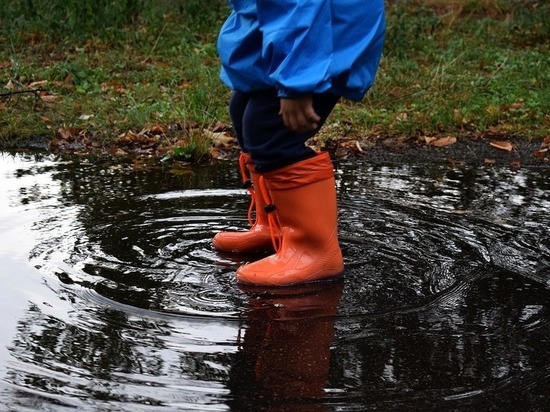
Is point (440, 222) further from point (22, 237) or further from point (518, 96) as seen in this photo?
point (518, 96)

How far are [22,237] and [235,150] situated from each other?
200 cm

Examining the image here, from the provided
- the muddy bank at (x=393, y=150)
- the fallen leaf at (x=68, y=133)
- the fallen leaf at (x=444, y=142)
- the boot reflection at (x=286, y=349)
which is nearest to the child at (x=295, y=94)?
the boot reflection at (x=286, y=349)

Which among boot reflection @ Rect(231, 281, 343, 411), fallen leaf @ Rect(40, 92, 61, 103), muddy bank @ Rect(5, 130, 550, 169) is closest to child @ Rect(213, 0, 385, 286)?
boot reflection @ Rect(231, 281, 343, 411)

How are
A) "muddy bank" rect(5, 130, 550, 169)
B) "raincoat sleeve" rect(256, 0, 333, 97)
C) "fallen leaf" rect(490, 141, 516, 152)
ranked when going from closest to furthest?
"raincoat sleeve" rect(256, 0, 333, 97) → "muddy bank" rect(5, 130, 550, 169) → "fallen leaf" rect(490, 141, 516, 152)

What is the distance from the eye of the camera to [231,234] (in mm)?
3752

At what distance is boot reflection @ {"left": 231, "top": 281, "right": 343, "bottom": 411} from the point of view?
7.93 ft

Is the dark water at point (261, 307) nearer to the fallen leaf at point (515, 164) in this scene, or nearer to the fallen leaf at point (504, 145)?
A: the fallen leaf at point (515, 164)

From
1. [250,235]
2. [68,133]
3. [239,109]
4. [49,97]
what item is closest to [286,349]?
[250,235]

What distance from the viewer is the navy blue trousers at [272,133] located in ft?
11.0

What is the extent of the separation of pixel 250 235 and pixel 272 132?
55 cm

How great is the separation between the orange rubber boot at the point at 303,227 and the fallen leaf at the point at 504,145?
239 cm

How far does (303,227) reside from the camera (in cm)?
345

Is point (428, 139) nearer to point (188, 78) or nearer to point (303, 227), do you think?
point (188, 78)

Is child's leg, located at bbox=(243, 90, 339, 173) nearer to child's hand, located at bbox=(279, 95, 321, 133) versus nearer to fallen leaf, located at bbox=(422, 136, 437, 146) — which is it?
child's hand, located at bbox=(279, 95, 321, 133)
